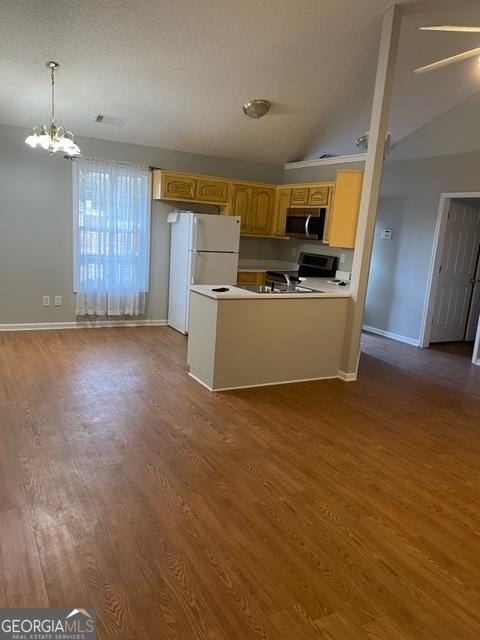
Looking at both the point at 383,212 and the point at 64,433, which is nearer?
the point at 64,433

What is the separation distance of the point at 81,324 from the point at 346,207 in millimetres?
3791

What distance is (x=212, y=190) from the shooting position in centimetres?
622

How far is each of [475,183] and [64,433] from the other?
5556 mm

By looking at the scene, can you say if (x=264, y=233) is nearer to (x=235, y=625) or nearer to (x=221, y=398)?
(x=221, y=398)

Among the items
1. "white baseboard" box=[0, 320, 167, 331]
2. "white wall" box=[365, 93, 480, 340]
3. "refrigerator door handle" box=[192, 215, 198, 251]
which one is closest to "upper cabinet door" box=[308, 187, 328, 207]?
"white wall" box=[365, 93, 480, 340]

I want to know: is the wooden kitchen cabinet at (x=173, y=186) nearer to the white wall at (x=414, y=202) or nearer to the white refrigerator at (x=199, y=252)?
the white refrigerator at (x=199, y=252)

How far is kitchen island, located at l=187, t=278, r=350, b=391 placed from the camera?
3943 millimetres

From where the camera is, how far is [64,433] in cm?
300

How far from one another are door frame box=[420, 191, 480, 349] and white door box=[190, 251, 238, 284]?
276cm

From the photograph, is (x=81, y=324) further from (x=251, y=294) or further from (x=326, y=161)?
(x=326, y=161)

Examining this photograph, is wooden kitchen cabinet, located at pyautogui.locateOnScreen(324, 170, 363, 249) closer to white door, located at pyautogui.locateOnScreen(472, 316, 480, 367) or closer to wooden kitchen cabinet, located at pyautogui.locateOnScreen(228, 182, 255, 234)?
wooden kitchen cabinet, located at pyautogui.locateOnScreen(228, 182, 255, 234)

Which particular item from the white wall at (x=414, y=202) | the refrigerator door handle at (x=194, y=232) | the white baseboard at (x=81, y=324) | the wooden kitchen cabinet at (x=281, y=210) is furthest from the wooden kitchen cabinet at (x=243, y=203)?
the white wall at (x=414, y=202)

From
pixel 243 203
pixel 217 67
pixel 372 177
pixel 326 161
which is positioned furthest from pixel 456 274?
pixel 217 67

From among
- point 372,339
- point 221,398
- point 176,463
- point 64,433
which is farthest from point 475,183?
point 64,433
